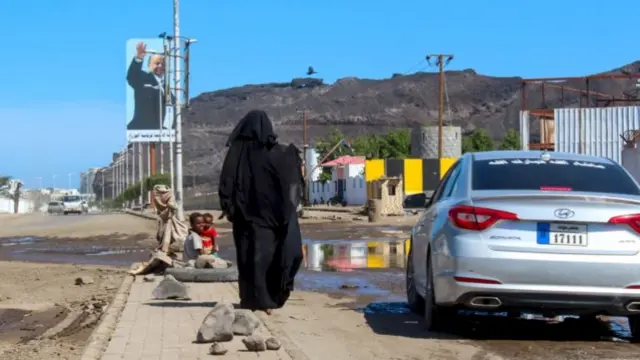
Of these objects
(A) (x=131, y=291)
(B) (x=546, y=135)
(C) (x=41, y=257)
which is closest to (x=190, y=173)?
(B) (x=546, y=135)

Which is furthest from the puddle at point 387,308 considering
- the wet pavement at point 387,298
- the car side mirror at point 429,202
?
the car side mirror at point 429,202

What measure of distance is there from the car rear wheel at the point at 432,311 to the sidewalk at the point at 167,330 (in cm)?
144

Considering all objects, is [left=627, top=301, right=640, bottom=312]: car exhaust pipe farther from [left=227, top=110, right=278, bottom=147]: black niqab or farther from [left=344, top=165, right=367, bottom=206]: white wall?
[left=344, top=165, right=367, bottom=206]: white wall

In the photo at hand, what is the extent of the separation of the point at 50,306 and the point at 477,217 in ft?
21.7

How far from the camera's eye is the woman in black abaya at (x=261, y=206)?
9180mm

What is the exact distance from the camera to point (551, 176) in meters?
8.87

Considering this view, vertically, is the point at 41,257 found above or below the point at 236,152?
below

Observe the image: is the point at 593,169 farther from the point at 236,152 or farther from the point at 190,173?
the point at 190,173

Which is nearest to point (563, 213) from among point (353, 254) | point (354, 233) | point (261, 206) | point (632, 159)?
point (261, 206)

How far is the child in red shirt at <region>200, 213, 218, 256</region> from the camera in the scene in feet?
43.5

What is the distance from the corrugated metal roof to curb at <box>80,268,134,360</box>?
34.8 m

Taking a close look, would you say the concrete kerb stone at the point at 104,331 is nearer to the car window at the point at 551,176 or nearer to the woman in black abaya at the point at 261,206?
the woman in black abaya at the point at 261,206

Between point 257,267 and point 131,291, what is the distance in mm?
3904

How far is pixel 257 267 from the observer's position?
9.13 meters
